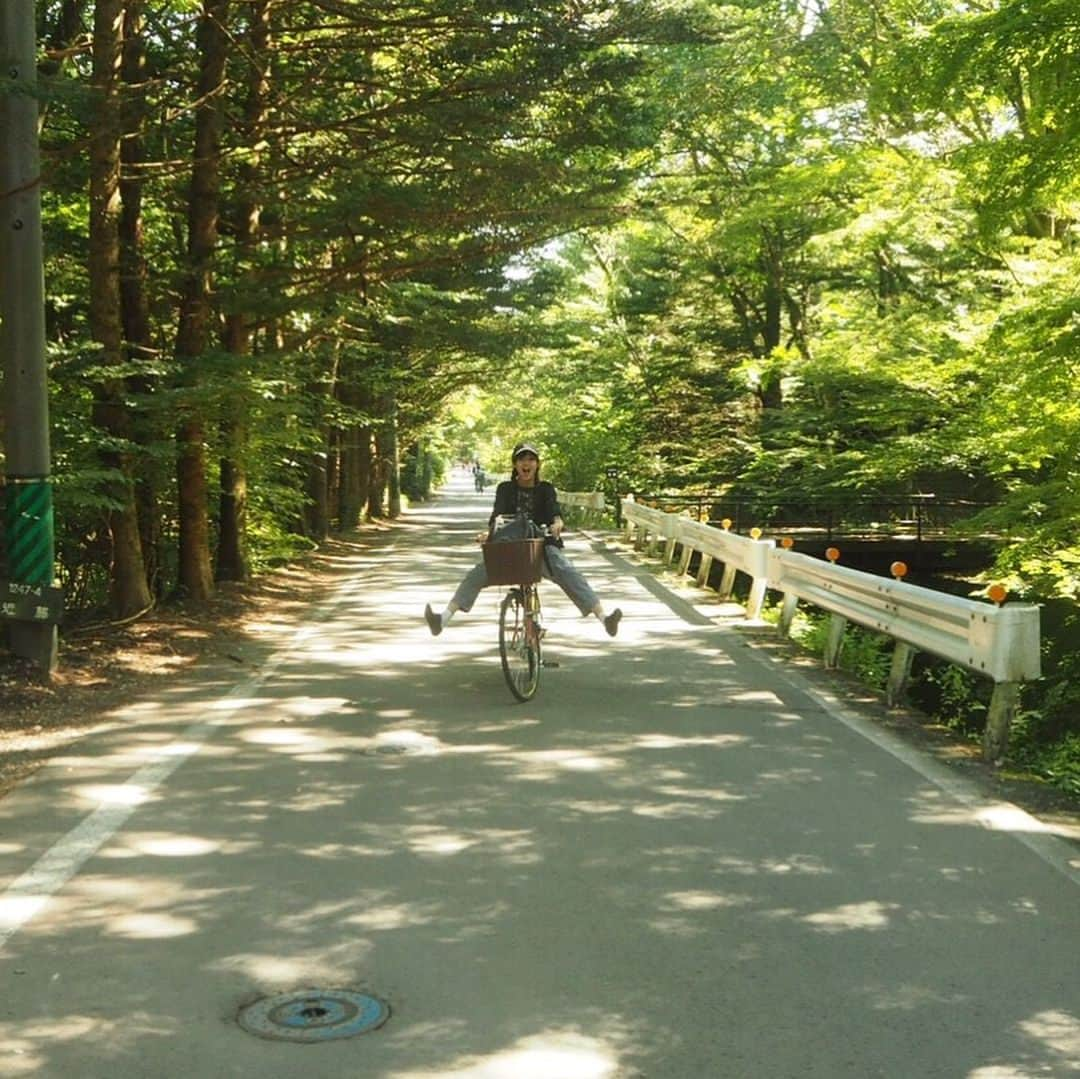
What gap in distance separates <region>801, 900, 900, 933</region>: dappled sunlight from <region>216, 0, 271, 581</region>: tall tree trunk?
30.0ft

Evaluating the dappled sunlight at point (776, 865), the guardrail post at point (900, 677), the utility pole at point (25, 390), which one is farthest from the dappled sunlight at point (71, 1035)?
the guardrail post at point (900, 677)

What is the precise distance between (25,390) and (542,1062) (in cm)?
801

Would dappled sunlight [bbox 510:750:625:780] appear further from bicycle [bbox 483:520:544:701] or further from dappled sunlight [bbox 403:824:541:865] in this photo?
bicycle [bbox 483:520:544:701]

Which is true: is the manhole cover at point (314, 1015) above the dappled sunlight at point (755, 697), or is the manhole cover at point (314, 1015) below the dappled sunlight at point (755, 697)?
below

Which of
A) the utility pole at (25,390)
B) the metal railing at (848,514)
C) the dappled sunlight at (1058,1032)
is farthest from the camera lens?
the metal railing at (848,514)

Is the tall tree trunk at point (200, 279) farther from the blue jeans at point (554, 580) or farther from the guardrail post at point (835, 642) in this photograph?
the guardrail post at point (835, 642)

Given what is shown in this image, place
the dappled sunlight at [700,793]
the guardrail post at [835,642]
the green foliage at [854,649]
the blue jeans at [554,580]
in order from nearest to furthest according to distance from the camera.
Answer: the dappled sunlight at [700,793] < the blue jeans at [554,580] < the guardrail post at [835,642] < the green foliage at [854,649]

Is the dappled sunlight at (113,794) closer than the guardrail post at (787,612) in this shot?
Yes

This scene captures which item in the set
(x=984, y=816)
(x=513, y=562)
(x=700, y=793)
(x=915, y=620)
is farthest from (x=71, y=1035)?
(x=915, y=620)

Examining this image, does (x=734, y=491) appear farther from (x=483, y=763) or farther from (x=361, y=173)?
(x=483, y=763)

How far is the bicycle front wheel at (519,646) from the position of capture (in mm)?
9727

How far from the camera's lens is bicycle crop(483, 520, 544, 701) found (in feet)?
32.4

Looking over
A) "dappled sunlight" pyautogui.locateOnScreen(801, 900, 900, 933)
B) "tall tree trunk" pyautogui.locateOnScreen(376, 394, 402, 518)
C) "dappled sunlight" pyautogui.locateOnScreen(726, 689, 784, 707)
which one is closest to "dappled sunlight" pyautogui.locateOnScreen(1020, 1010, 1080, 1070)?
"dappled sunlight" pyautogui.locateOnScreen(801, 900, 900, 933)

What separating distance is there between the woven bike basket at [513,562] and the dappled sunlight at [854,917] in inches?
203
